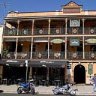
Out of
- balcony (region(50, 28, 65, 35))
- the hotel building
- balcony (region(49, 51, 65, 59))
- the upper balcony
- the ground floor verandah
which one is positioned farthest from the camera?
balcony (region(50, 28, 65, 35))

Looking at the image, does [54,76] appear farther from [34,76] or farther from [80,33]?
[80,33]

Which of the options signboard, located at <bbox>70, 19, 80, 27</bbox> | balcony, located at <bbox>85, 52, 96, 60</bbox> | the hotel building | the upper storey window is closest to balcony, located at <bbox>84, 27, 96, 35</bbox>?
the hotel building

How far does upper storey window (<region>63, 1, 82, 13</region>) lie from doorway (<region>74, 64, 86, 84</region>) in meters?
7.40

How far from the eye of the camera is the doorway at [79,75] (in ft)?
136

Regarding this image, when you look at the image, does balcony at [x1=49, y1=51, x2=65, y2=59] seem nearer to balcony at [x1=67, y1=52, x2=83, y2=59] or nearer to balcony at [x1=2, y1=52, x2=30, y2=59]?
balcony at [x1=67, y1=52, x2=83, y2=59]

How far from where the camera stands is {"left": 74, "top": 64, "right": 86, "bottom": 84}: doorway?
41.4 metres

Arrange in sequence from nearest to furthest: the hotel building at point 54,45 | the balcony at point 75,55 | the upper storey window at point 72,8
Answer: the hotel building at point 54,45, the balcony at point 75,55, the upper storey window at point 72,8

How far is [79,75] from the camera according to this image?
41750 mm

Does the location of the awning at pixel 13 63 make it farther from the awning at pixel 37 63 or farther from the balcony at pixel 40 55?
the balcony at pixel 40 55

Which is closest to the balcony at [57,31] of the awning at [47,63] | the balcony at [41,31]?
the balcony at [41,31]

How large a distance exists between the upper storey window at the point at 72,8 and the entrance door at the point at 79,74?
740 cm

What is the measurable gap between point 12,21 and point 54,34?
595 centimetres

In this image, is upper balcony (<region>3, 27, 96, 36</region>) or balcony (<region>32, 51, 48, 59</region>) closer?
balcony (<region>32, 51, 48, 59</region>)

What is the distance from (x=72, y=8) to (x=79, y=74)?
8.58 m
